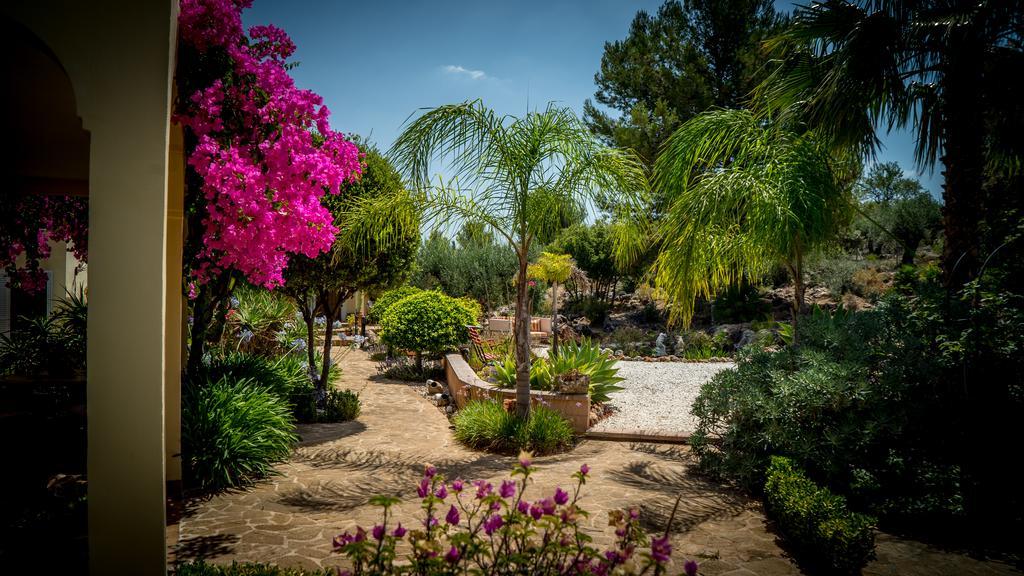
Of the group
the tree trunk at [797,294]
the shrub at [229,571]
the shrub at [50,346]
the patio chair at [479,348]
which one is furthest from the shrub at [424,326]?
the shrub at [229,571]

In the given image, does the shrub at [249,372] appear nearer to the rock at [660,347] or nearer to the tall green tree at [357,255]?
the tall green tree at [357,255]

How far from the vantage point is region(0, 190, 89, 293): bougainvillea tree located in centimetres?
606

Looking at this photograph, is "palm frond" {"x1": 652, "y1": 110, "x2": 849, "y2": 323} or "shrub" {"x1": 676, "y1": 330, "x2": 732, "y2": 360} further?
"shrub" {"x1": 676, "y1": 330, "x2": 732, "y2": 360}

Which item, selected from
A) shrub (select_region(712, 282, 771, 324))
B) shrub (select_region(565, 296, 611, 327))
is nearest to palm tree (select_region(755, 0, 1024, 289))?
shrub (select_region(712, 282, 771, 324))

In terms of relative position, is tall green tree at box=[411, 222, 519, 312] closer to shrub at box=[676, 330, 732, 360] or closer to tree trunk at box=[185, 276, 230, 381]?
shrub at box=[676, 330, 732, 360]

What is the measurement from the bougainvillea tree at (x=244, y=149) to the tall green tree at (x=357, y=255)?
226 cm

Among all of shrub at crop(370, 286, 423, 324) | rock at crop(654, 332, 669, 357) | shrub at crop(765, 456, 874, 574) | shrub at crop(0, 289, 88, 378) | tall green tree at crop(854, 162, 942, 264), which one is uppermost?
tall green tree at crop(854, 162, 942, 264)

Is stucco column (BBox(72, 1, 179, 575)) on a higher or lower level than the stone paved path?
→ higher

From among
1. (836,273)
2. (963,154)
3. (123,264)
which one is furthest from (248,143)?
(836,273)

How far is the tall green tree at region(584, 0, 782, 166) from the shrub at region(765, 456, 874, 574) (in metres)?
14.1

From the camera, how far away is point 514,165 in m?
6.63

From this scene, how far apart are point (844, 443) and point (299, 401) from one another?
294 inches

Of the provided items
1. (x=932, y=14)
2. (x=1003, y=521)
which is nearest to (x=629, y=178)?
(x=932, y=14)

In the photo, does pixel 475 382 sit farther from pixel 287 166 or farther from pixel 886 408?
pixel 886 408
